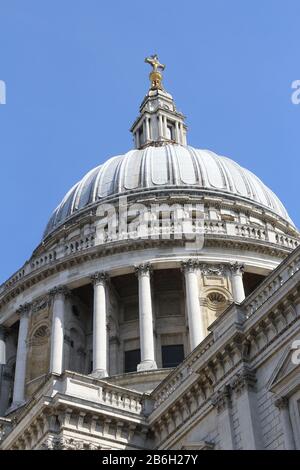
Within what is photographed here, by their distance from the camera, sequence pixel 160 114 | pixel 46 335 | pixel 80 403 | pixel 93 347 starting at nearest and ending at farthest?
pixel 80 403 < pixel 93 347 < pixel 46 335 < pixel 160 114

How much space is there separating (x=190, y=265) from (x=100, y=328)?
5.62 meters

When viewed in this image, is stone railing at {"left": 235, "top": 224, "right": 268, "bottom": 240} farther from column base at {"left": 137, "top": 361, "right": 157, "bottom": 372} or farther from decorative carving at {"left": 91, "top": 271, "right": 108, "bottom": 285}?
column base at {"left": 137, "top": 361, "right": 157, "bottom": 372}

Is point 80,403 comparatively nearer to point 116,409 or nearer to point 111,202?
point 116,409

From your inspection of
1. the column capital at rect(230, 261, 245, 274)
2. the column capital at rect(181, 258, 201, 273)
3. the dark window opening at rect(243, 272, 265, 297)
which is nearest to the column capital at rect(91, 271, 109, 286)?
the column capital at rect(181, 258, 201, 273)

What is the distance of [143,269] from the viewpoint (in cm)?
4041

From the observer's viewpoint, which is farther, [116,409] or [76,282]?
[76,282]

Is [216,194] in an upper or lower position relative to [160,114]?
lower

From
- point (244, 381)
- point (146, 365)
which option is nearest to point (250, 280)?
point (146, 365)

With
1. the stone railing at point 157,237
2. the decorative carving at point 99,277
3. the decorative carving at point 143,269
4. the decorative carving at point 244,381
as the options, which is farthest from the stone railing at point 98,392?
the stone railing at point 157,237

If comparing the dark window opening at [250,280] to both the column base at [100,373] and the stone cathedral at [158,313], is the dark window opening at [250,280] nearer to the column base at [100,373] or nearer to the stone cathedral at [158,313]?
the stone cathedral at [158,313]

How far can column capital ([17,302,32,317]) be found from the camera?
139 feet

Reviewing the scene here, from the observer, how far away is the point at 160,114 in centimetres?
5838
